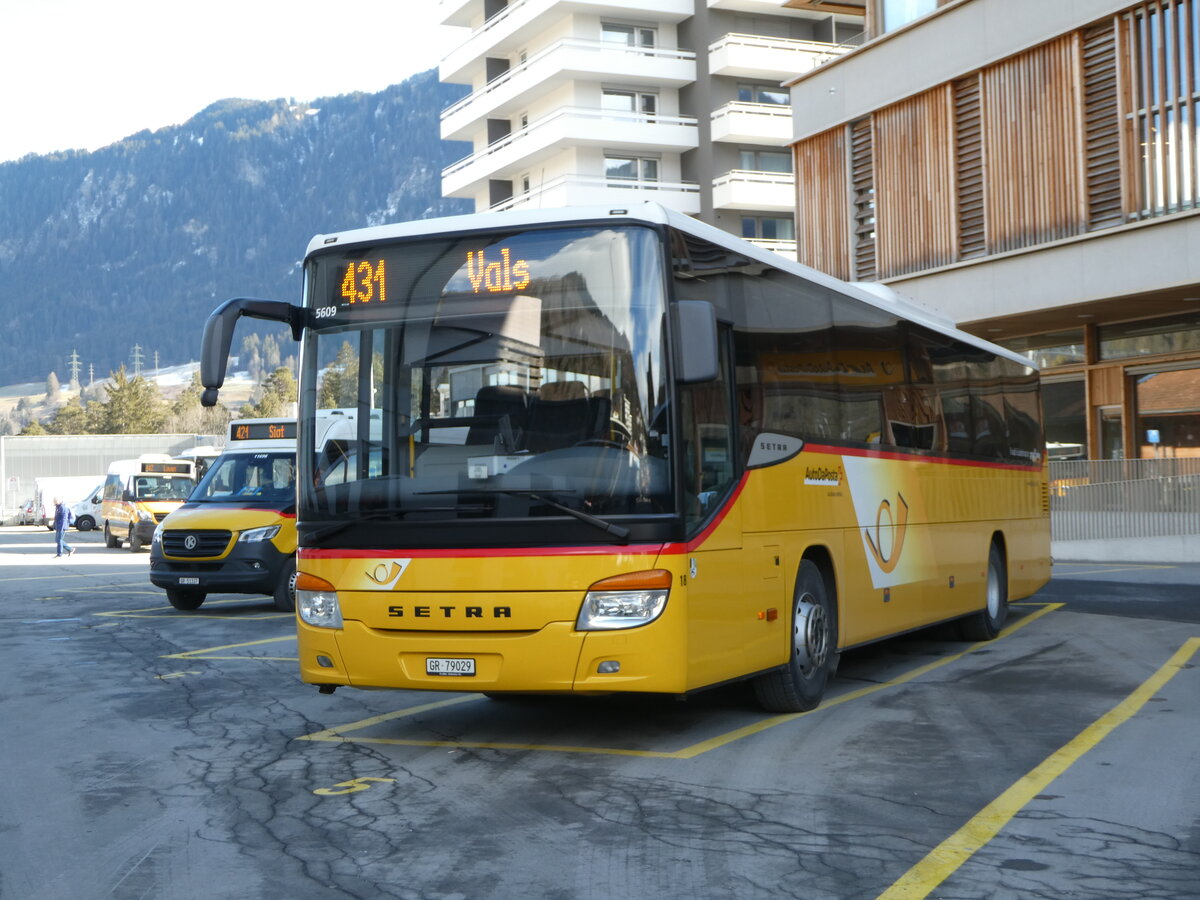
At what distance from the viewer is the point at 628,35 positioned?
166ft

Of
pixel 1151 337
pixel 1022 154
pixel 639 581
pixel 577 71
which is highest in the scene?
pixel 577 71

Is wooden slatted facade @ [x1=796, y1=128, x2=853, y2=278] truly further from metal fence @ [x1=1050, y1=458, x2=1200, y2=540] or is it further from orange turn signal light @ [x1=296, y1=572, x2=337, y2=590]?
orange turn signal light @ [x1=296, y1=572, x2=337, y2=590]

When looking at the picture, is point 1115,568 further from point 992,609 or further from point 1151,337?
point 992,609

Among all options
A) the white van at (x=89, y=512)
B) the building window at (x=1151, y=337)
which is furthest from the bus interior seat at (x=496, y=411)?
the white van at (x=89, y=512)

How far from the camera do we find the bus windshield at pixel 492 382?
7.65 metres

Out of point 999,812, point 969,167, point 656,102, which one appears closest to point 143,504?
point 656,102

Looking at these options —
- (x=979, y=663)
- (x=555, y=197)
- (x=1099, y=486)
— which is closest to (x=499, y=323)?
(x=979, y=663)

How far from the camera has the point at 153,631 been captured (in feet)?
53.2

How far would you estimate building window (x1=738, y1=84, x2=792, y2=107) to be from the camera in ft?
167

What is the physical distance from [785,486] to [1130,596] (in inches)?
420

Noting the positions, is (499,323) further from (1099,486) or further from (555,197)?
(555,197)

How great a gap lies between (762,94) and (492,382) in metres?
45.5

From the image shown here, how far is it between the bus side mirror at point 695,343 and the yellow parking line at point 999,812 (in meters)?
2.55

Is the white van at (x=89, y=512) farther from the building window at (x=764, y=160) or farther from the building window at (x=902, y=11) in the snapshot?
the building window at (x=902, y=11)
